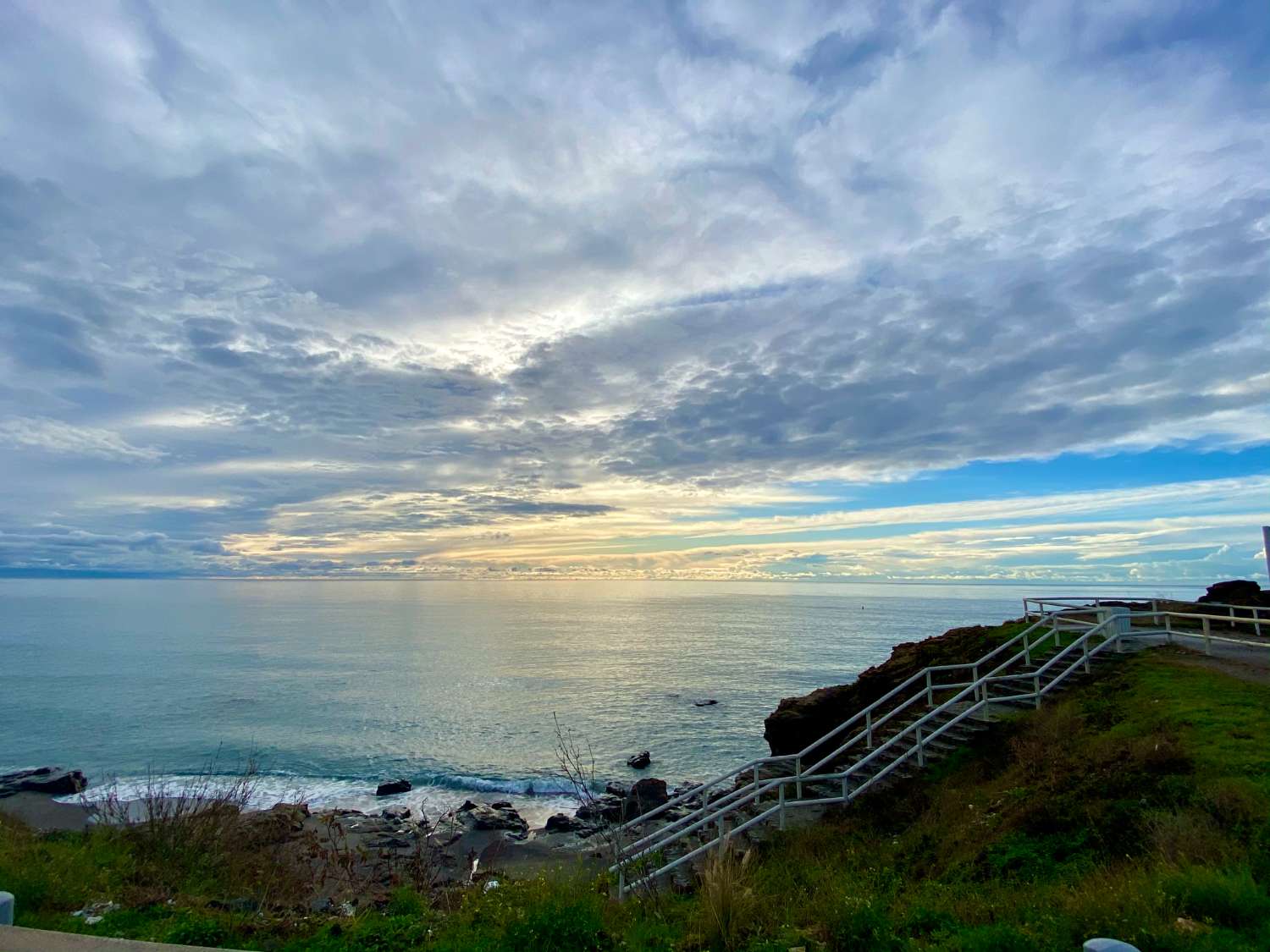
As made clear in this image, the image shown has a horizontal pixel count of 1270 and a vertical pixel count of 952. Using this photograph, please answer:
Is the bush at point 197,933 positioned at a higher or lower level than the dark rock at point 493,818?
higher

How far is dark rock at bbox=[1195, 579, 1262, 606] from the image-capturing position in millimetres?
29703

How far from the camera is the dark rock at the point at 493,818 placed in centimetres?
2666

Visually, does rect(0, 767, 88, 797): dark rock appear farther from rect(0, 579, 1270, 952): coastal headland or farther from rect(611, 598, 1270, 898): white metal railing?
rect(611, 598, 1270, 898): white metal railing

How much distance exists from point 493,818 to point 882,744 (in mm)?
16781

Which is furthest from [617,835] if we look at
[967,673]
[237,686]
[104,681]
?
[104,681]

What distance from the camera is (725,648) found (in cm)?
8788

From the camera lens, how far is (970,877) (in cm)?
1027

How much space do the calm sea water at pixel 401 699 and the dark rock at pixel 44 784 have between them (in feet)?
6.76

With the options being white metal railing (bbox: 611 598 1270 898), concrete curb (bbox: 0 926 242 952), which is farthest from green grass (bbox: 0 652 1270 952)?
concrete curb (bbox: 0 926 242 952)

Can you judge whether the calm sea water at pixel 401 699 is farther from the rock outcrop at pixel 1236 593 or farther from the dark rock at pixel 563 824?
the rock outcrop at pixel 1236 593

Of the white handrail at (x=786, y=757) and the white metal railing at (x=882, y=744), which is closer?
the white metal railing at (x=882, y=744)

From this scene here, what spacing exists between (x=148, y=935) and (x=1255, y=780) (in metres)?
14.6

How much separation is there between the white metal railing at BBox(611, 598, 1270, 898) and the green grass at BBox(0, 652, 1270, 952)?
2.54 ft

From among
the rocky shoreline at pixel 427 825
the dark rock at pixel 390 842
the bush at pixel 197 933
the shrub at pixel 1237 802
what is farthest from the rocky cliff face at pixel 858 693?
the bush at pixel 197 933
